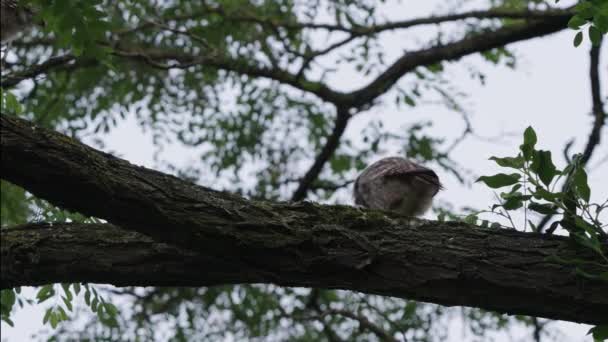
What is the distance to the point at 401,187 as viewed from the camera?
18.0 feet

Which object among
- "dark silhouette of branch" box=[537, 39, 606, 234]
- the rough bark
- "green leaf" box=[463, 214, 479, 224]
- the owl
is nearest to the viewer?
the rough bark

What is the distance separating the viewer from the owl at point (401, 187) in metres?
5.29

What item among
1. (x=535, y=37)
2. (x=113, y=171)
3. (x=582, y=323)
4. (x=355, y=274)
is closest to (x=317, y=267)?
(x=355, y=274)

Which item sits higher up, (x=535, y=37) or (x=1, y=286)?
(x=535, y=37)

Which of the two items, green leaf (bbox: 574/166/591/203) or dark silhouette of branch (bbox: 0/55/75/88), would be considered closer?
green leaf (bbox: 574/166/591/203)

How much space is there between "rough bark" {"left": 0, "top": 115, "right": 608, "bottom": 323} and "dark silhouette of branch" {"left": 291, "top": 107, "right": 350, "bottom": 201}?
4106 mm

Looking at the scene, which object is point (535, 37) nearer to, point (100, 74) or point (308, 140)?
point (308, 140)

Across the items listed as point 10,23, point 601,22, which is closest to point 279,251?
point 601,22

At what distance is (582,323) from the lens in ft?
11.2

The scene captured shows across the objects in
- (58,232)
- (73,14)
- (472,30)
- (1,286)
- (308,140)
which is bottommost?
(1,286)

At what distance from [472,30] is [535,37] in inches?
28.3

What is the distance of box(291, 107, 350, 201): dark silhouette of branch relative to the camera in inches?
303

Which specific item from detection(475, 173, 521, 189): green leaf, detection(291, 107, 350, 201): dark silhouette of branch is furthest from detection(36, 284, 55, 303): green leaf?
detection(291, 107, 350, 201): dark silhouette of branch

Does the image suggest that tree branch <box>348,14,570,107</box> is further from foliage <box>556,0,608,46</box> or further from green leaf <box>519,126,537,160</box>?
green leaf <box>519,126,537,160</box>
